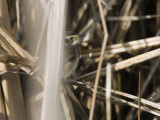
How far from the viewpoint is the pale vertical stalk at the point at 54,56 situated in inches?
41.4

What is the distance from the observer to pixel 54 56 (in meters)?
1.10

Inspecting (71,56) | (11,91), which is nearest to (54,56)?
(11,91)

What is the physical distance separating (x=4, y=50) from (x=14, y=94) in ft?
0.78

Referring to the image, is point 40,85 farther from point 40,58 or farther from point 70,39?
point 70,39

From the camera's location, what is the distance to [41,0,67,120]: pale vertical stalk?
1.05 metres

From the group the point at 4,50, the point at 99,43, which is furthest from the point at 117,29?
→ the point at 4,50

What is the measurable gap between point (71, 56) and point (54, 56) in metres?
0.61

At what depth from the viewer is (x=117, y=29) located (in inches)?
89.5

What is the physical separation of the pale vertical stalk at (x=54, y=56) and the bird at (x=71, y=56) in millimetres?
480

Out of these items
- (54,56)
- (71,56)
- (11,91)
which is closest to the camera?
(54,56)

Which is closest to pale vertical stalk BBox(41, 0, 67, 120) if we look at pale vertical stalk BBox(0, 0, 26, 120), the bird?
pale vertical stalk BBox(0, 0, 26, 120)

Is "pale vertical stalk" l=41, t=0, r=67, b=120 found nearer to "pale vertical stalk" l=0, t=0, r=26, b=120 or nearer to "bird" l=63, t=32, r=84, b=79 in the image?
"pale vertical stalk" l=0, t=0, r=26, b=120

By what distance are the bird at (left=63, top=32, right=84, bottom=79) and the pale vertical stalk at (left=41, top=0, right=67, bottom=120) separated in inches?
18.9

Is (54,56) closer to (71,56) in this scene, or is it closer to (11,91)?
(11,91)
